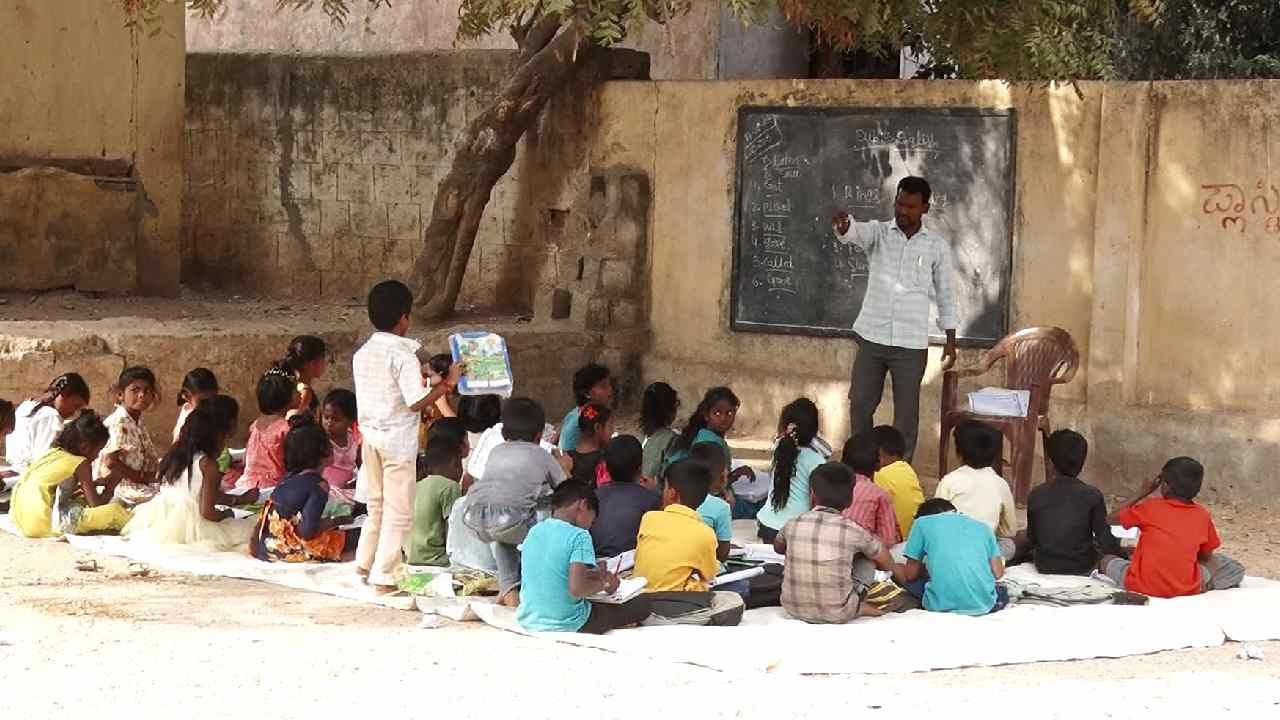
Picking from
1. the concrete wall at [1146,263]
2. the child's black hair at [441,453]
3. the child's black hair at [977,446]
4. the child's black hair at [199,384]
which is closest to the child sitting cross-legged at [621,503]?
the child's black hair at [441,453]

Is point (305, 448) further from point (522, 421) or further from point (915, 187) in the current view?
point (915, 187)

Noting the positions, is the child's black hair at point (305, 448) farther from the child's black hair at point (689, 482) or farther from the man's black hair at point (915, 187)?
the man's black hair at point (915, 187)

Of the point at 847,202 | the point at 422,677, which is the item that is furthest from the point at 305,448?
the point at 847,202

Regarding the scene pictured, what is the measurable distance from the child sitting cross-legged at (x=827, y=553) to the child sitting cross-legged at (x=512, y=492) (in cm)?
103

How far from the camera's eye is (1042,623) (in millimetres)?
8102

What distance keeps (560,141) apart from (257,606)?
6.21 metres

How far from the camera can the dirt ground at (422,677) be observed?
6836mm

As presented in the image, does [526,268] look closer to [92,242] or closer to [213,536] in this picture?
[92,242]

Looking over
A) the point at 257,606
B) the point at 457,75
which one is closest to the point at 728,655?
the point at 257,606

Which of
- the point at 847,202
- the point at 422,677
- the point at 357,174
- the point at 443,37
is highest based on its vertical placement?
the point at 443,37

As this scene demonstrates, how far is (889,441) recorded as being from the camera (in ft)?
31.0

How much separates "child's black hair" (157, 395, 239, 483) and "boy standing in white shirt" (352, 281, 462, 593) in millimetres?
1208

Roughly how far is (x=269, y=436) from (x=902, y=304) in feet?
10.6

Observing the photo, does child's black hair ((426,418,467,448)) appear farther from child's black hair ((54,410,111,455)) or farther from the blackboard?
the blackboard
